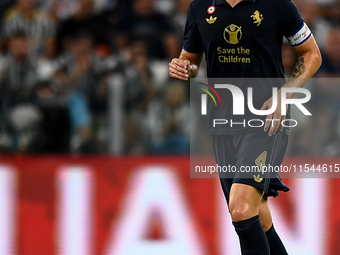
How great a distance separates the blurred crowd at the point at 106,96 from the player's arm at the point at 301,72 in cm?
190

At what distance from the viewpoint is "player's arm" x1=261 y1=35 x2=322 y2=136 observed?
137 inches

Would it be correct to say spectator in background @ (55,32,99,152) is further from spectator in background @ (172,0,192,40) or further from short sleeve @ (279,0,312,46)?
short sleeve @ (279,0,312,46)

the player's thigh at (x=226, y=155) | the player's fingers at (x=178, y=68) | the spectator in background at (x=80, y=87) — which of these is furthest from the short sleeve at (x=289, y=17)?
the spectator in background at (x=80, y=87)

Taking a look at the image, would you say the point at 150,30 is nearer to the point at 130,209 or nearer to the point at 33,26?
the point at 33,26

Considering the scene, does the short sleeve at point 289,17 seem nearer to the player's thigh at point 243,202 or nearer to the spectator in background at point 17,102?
the player's thigh at point 243,202

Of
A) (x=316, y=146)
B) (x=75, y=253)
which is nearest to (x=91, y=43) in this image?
(x=75, y=253)

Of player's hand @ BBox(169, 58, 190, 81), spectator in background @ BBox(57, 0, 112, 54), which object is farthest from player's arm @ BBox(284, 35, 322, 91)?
spectator in background @ BBox(57, 0, 112, 54)

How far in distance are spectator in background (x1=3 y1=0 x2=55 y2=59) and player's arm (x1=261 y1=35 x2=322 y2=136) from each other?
349 centimetres

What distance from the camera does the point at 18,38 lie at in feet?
20.6

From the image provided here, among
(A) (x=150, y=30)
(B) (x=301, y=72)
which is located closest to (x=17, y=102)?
(A) (x=150, y=30)

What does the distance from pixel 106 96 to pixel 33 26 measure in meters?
1.80

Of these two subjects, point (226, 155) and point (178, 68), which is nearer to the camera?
point (178, 68)

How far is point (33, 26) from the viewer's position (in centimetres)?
677

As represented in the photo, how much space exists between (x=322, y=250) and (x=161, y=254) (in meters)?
1.56
